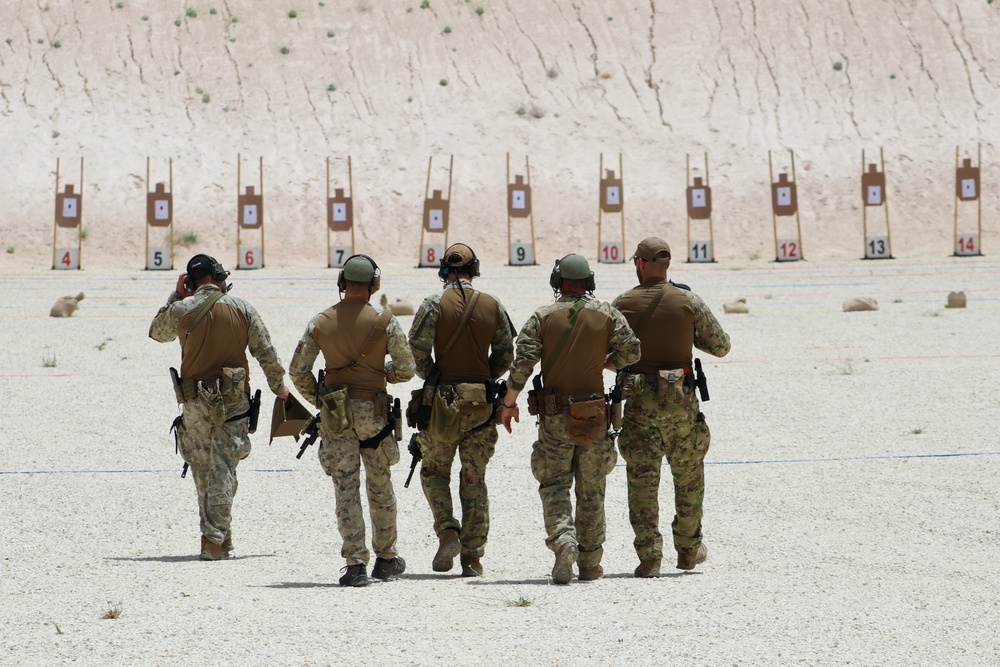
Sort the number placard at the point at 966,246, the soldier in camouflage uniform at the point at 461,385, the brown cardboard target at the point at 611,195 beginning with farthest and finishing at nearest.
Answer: the number placard at the point at 966,246 < the brown cardboard target at the point at 611,195 < the soldier in camouflage uniform at the point at 461,385

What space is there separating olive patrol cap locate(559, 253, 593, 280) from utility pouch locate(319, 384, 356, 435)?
114 cm

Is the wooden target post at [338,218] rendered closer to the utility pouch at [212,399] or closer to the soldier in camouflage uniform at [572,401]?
the utility pouch at [212,399]

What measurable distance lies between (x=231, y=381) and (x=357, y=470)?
0.93 metres

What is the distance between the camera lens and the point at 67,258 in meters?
29.7

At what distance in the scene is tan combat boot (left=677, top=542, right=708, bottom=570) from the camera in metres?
6.37

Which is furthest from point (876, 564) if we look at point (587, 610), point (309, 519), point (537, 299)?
point (537, 299)

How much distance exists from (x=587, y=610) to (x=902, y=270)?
23.5 metres

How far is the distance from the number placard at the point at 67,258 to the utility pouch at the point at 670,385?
25758 millimetres

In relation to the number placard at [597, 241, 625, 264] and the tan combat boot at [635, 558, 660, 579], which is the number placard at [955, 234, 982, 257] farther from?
the tan combat boot at [635, 558, 660, 579]

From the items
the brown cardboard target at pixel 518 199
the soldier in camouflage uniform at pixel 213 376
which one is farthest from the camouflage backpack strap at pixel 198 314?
the brown cardboard target at pixel 518 199

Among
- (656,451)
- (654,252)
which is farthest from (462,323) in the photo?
(656,451)

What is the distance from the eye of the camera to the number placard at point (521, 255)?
30.1 m

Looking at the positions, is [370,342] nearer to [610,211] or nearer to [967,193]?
[610,211]

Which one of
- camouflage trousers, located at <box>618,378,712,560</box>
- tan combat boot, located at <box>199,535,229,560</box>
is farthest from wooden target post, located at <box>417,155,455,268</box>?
camouflage trousers, located at <box>618,378,712,560</box>
